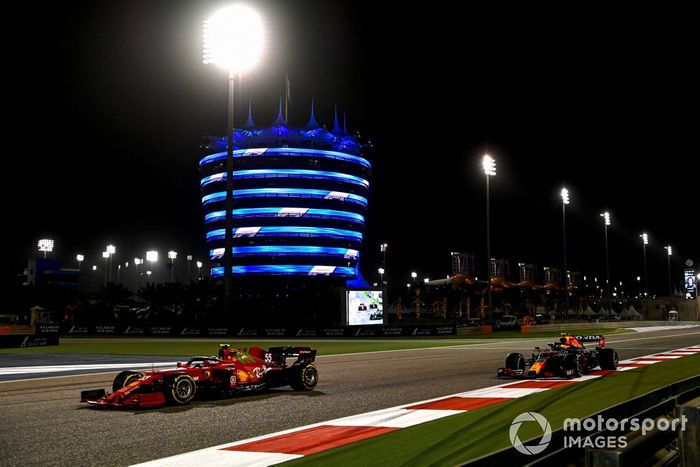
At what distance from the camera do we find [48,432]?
30.0ft

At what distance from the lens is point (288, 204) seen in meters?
114

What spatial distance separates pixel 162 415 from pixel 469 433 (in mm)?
5211

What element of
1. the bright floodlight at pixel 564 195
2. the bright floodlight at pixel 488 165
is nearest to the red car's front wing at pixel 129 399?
the bright floodlight at pixel 488 165

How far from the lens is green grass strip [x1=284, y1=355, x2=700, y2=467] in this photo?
22.5ft

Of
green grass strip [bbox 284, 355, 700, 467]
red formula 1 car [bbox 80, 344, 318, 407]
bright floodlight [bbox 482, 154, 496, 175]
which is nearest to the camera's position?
green grass strip [bbox 284, 355, 700, 467]

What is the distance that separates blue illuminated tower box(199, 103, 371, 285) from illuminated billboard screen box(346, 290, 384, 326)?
1383 inches

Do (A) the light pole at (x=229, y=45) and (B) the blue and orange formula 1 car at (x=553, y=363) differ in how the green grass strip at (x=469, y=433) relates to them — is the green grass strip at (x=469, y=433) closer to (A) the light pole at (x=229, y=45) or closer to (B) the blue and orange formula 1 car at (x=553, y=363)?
(B) the blue and orange formula 1 car at (x=553, y=363)

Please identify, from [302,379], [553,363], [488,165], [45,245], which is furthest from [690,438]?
[45,245]

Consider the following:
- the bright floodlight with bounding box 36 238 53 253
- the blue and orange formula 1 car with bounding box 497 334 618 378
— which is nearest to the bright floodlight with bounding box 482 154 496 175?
the blue and orange formula 1 car with bounding box 497 334 618 378

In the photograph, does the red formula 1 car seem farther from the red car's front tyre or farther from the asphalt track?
the asphalt track

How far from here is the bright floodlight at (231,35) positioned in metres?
42.0

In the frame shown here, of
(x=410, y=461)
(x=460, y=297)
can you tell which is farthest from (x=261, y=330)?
(x=460, y=297)

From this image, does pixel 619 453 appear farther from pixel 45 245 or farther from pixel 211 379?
pixel 45 245

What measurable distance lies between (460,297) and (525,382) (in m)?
119
